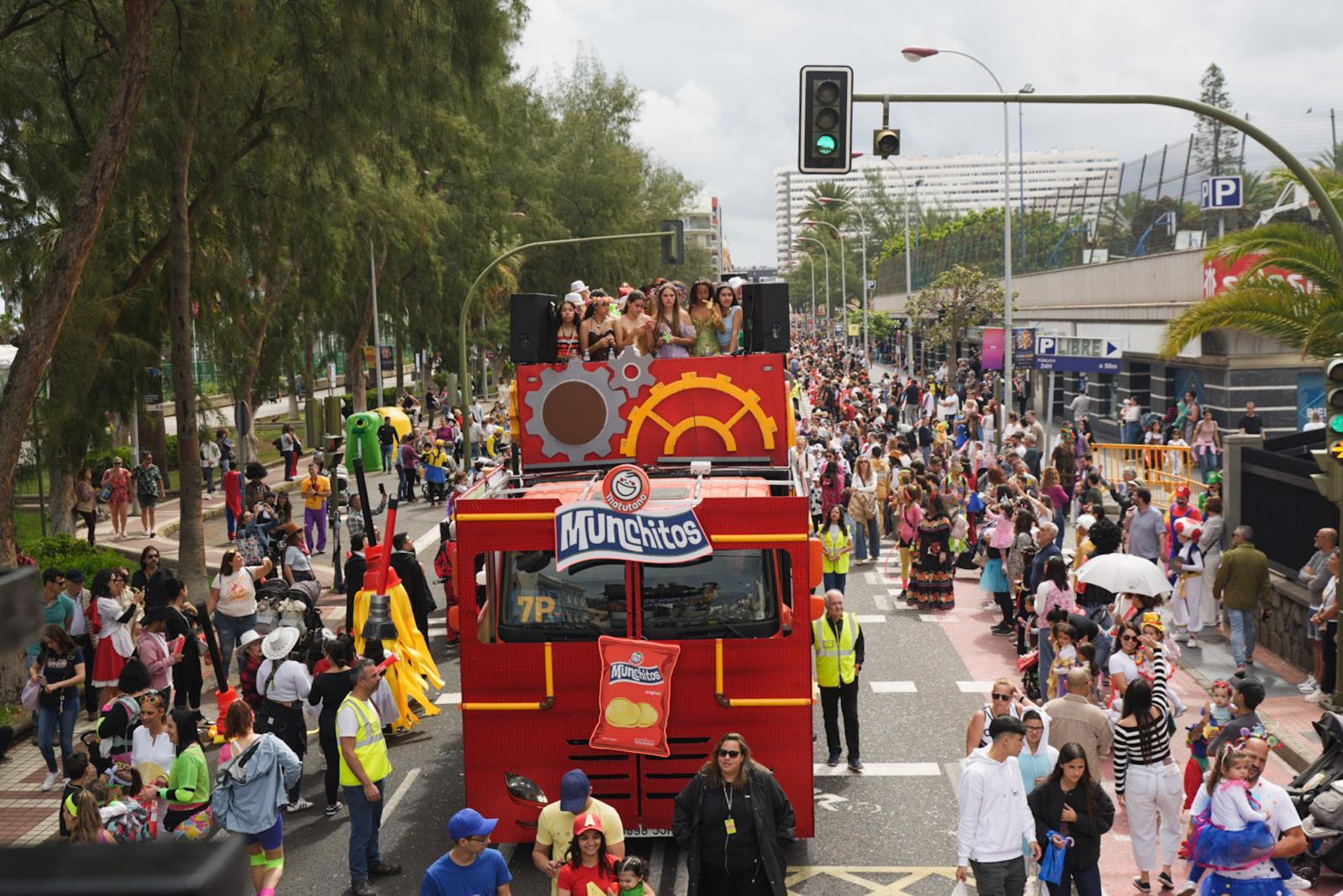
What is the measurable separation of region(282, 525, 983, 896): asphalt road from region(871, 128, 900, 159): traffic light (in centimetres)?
581

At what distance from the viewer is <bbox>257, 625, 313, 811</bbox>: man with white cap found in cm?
1132

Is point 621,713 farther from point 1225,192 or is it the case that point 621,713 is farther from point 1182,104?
point 1225,192

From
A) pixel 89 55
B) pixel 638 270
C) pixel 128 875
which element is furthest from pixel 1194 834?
pixel 638 270

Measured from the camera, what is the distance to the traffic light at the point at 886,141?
1456cm

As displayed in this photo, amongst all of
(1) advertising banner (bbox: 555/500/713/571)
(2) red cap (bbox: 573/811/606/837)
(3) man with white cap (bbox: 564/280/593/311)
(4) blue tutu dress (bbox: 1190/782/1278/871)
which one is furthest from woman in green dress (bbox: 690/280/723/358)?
(4) blue tutu dress (bbox: 1190/782/1278/871)

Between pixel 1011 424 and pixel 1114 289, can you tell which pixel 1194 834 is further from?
pixel 1114 289

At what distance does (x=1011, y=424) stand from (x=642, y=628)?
67.4ft

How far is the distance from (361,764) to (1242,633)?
9793 mm

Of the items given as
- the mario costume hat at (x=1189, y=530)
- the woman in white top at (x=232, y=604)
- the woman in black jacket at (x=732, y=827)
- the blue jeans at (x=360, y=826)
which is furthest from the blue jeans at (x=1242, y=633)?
the woman in white top at (x=232, y=604)

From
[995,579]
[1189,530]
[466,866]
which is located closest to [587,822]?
[466,866]

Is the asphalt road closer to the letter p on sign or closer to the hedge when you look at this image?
the hedge

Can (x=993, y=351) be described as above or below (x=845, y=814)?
above

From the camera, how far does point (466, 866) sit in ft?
24.8

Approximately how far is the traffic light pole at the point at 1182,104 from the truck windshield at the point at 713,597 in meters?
5.58
